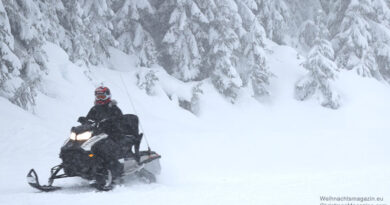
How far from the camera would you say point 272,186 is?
668 centimetres

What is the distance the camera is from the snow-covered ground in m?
6.22

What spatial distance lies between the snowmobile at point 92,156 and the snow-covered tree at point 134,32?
1336 centimetres

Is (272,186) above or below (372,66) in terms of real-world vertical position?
below

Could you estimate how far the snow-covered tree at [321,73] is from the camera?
21891 millimetres

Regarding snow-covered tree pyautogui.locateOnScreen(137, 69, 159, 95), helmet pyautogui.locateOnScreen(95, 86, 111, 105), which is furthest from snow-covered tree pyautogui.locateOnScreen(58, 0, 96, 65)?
helmet pyautogui.locateOnScreen(95, 86, 111, 105)

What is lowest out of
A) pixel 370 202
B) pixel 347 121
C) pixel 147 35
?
pixel 370 202

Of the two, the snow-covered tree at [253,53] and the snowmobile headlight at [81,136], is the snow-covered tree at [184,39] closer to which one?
the snow-covered tree at [253,53]

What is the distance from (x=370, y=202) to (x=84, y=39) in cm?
1533

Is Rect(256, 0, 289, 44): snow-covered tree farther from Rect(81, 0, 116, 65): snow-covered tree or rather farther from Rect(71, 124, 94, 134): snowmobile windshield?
Rect(71, 124, 94, 134): snowmobile windshield

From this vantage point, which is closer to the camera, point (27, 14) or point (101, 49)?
point (27, 14)

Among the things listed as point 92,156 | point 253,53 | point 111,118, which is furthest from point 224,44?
point 92,156

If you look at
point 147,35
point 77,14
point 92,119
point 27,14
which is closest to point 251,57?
point 147,35

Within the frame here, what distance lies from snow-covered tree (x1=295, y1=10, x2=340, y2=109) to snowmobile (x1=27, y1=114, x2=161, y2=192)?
53.3 feet

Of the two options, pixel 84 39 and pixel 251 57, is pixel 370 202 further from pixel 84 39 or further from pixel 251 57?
pixel 251 57
